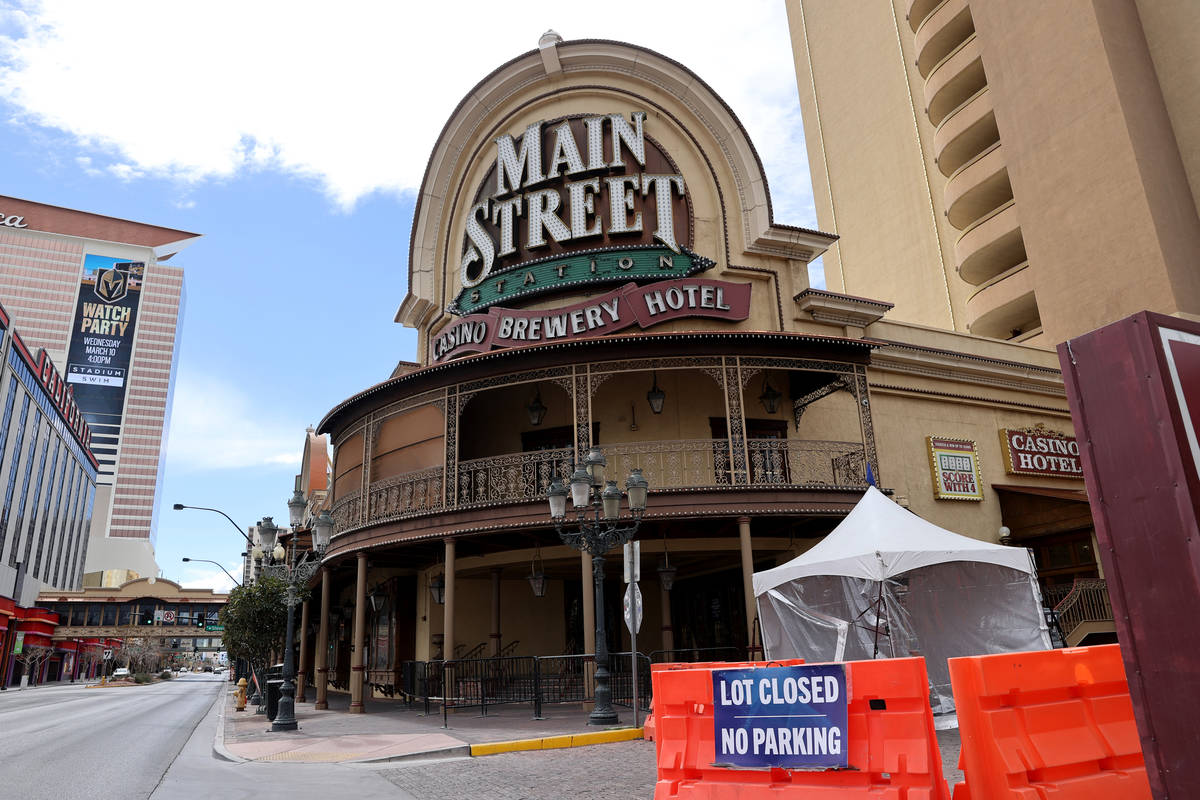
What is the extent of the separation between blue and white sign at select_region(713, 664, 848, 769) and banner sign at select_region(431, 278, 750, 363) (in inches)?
539

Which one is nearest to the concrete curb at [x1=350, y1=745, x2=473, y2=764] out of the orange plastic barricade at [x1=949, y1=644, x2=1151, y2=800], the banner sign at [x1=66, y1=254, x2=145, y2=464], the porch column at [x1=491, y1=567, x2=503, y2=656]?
the orange plastic barricade at [x1=949, y1=644, x2=1151, y2=800]

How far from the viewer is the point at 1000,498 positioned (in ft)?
→ 71.2

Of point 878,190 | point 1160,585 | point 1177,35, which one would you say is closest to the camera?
point 1160,585

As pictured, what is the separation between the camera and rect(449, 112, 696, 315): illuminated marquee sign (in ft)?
67.5

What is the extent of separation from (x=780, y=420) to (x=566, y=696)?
8.31 metres

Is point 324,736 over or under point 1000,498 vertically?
under

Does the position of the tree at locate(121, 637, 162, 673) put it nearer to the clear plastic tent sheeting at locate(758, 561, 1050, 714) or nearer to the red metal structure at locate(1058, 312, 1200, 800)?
the clear plastic tent sheeting at locate(758, 561, 1050, 714)

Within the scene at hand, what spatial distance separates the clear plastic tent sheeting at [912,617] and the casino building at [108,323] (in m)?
150

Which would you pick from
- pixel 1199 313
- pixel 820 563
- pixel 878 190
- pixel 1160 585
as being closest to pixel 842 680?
pixel 1160 585

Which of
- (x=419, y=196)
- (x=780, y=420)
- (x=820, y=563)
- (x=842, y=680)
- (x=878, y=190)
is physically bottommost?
(x=842, y=680)

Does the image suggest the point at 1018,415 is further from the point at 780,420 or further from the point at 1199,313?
the point at 780,420

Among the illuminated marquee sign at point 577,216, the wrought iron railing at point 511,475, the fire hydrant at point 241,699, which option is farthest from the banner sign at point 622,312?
the fire hydrant at point 241,699

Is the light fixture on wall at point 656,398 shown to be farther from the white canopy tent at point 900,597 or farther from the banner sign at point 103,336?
the banner sign at point 103,336

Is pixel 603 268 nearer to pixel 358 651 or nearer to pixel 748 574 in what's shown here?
pixel 748 574
